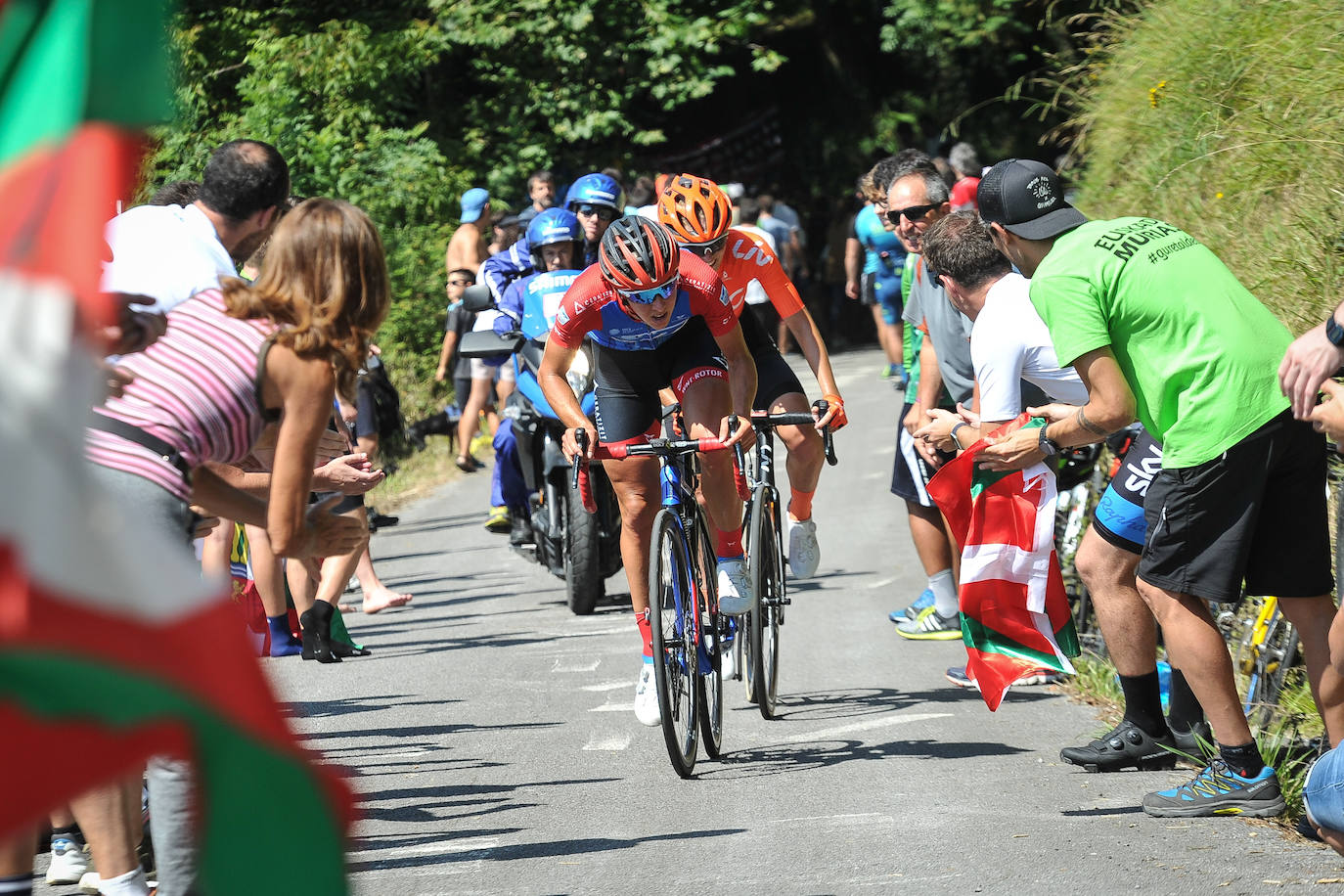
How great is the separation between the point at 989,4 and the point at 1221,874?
21.1 meters

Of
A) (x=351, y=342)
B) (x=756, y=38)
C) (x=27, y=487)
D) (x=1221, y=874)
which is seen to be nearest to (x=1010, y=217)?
(x=1221, y=874)

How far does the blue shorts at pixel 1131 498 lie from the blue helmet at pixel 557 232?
4.89 metres

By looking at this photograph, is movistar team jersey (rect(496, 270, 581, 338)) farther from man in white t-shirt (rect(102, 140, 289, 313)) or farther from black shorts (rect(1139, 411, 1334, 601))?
black shorts (rect(1139, 411, 1334, 601))

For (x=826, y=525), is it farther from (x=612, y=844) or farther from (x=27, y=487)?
(x=27, y=487)

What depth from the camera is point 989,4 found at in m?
24.0

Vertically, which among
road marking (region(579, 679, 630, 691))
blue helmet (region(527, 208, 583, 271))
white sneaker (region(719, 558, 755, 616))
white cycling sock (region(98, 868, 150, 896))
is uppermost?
blue helmet (region(527, 208, 583, 271))

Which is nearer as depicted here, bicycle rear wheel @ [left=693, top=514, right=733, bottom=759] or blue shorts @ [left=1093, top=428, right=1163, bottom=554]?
blue shorts @ [left=1093, top=428, right=1163, bottom=554]

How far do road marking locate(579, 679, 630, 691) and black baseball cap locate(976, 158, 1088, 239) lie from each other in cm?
313

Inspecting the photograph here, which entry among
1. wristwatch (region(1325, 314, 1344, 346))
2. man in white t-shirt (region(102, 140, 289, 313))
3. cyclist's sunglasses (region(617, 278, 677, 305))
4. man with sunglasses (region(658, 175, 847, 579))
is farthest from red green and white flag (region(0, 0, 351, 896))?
man with sunglasses (region(658, 175, 847, 579))

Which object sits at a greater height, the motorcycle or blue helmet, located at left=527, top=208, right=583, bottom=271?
blue helmet, located at left=527, top=208, right=583, bottom=271

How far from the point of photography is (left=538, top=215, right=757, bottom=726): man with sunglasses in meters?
6.45

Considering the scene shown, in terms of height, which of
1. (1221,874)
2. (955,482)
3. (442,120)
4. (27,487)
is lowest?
(1221,874)

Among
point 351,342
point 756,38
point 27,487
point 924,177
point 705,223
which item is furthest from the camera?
point 756,38

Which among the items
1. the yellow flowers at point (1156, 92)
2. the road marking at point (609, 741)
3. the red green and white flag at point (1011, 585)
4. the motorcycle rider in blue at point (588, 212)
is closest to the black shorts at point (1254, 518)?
the red green and white flag at point (1011, 585)
